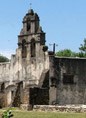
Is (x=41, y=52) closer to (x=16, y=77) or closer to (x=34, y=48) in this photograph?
(x=34, y=48)

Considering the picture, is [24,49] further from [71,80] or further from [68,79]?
[71,80]

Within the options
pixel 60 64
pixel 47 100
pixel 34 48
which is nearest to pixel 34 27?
pixel 34 48

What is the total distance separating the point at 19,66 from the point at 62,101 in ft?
20.0

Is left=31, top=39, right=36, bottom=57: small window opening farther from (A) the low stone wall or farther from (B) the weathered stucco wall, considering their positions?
(A) the low stone wall

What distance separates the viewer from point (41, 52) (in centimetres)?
4228

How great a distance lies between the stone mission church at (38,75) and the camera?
131ft

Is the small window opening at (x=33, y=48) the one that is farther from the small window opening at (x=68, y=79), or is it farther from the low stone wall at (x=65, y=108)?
the low stone wall at (x=65, y=108)

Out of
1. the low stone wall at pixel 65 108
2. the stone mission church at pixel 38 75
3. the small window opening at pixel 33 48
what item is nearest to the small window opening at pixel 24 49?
the stone mission church at pixel 38 75

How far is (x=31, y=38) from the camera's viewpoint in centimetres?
4341

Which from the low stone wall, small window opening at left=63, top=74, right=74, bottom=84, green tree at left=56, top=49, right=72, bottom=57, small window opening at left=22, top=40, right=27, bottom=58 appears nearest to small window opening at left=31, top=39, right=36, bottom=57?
small window opening at left=22, top=40, right=27, bottom=58

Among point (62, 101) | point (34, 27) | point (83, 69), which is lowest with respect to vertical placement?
point (62, 101)

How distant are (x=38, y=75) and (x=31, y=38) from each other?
11.9 feet

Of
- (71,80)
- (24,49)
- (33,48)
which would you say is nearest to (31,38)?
(33,48)

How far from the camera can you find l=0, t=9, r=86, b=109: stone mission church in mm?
A: 40031
